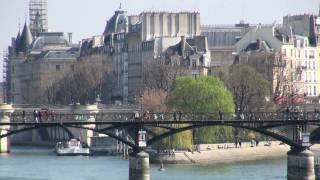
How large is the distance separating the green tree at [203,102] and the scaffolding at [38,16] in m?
88.0

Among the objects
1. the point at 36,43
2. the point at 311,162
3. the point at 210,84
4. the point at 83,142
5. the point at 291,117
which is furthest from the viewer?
the point at 36,43

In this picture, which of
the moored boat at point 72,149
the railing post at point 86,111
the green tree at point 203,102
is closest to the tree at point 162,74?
the railing post at point 86,111

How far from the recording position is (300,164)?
6725 cm

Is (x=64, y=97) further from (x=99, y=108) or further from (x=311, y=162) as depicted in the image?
(x=311, y=162)

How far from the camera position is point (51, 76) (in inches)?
6452

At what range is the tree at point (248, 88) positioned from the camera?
10769 centimetres

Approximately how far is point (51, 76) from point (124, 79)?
20795 millimetres

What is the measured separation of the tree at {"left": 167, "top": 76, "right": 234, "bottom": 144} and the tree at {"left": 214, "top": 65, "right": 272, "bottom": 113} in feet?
30.0

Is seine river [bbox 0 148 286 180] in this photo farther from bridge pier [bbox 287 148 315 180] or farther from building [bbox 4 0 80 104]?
building [bbox 4 0 80 104]

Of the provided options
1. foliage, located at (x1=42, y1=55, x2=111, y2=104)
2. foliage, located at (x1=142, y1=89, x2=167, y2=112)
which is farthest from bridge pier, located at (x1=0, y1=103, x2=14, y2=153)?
foliage, located at (x1=42, y1=55, x2=111, y2=104)

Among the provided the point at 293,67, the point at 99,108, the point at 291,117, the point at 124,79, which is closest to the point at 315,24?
the point at 293,67

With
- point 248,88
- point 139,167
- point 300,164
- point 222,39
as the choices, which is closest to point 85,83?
point 222,39

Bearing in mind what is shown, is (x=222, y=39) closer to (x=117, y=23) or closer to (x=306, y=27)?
(x=306, y=27)

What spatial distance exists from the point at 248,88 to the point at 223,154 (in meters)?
20.4
